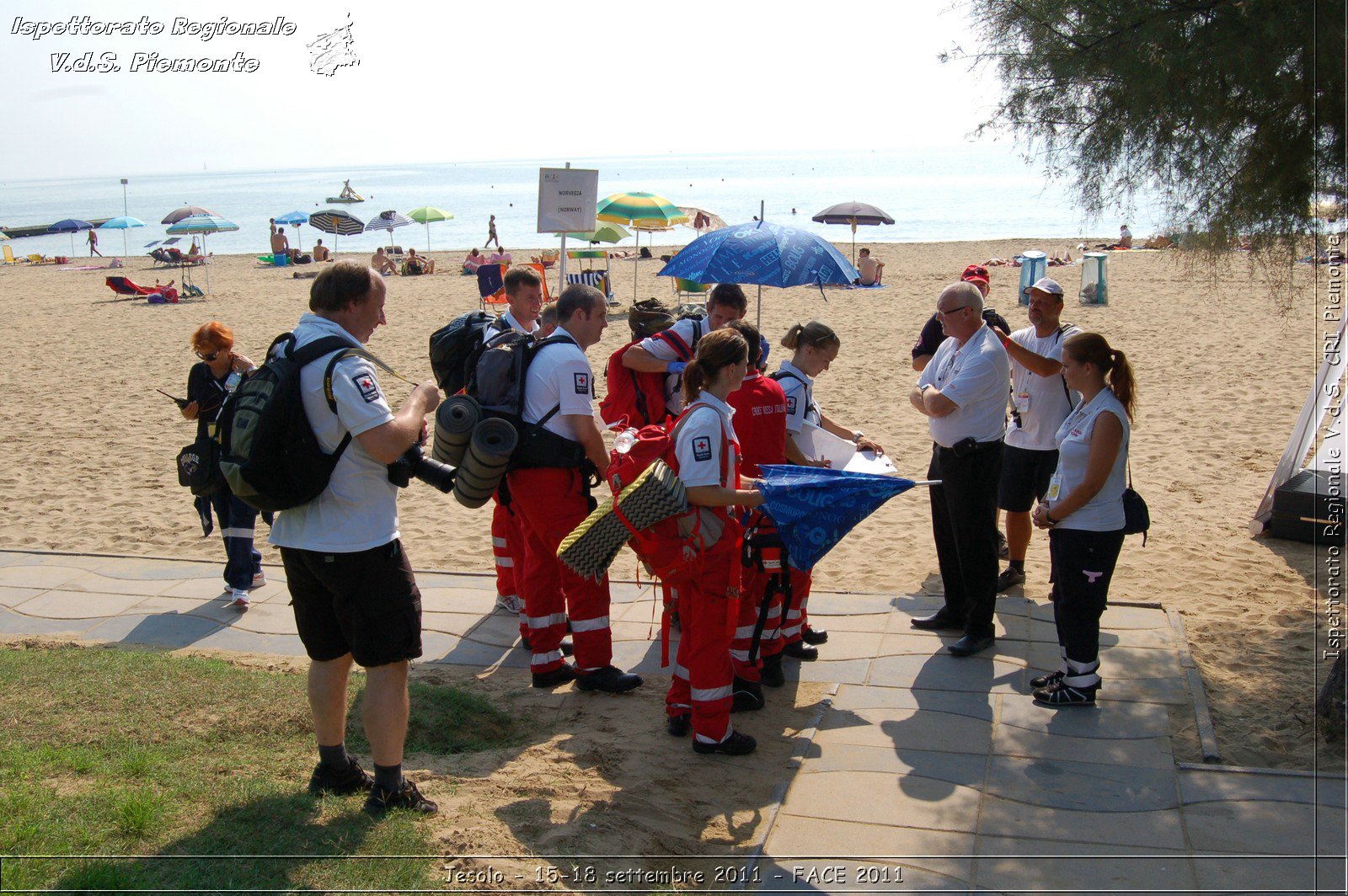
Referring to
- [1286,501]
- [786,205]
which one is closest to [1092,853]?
[1286,501]

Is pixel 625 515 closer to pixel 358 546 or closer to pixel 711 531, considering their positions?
pixel 711 531

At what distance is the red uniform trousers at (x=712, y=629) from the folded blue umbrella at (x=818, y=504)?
0.79 ft

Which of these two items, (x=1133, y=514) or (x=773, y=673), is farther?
(x=773, y=673)

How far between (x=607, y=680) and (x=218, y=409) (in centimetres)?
301

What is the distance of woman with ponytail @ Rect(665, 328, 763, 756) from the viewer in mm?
3971

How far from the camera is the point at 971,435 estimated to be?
518 cm

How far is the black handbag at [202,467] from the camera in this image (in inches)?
185

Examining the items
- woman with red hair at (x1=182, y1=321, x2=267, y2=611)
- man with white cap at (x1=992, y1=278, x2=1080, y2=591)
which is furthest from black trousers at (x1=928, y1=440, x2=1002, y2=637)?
woman with red hair at (x1=182, y1=321, x2=267, y2=611)

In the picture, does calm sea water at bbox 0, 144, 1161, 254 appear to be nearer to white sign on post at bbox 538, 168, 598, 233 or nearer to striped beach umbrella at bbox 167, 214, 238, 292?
white sign on post at bbox 538, 168, 598, 233

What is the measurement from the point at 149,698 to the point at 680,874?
277 centimetres

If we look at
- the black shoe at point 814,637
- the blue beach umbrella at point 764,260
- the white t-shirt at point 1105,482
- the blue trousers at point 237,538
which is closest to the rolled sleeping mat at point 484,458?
the blue beach umbrella at point 764,260

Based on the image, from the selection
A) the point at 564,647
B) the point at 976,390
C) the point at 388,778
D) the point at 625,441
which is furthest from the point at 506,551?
the point at 976,390

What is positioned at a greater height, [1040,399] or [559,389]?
[559,389]

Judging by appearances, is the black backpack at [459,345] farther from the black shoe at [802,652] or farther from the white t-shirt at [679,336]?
the black shoe at [802,652]
